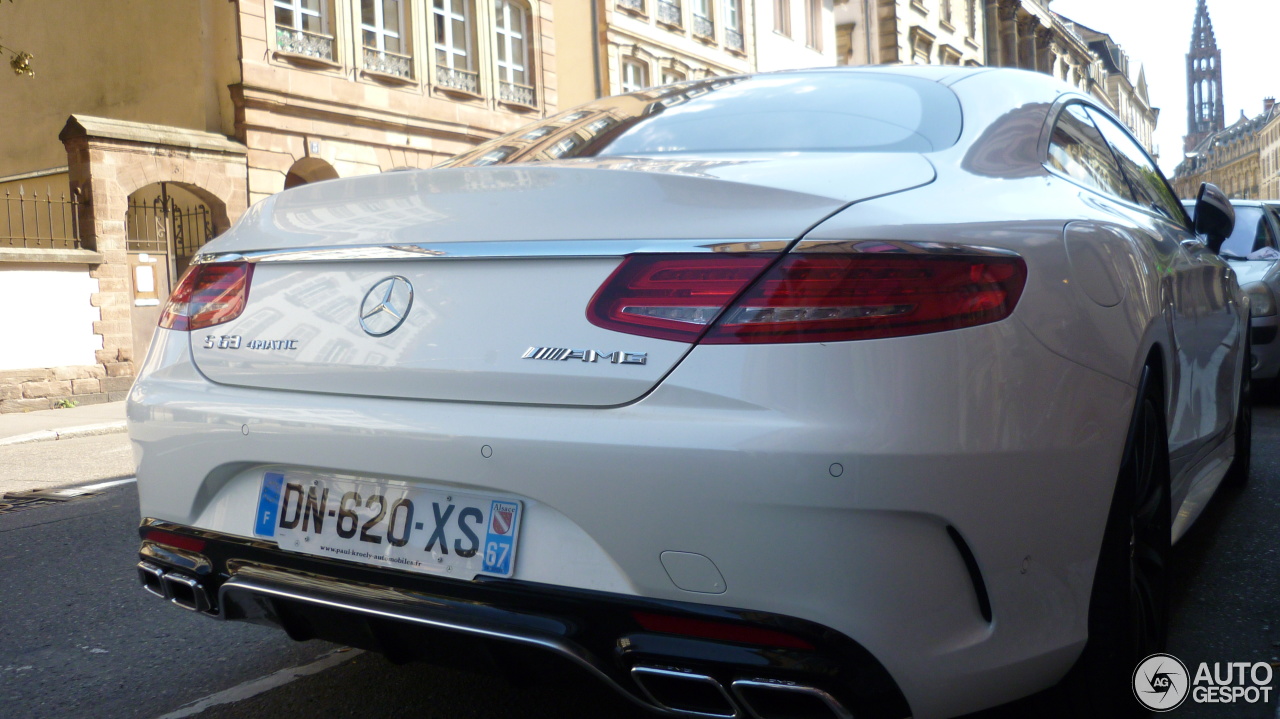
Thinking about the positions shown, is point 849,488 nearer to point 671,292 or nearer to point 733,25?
point 671,292

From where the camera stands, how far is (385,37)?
18.5m

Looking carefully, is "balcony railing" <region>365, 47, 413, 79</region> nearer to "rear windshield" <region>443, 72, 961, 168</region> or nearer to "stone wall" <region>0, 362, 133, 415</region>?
"stone wall" <region>0, 362, 133, 415</region>

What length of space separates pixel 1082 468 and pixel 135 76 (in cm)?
1793

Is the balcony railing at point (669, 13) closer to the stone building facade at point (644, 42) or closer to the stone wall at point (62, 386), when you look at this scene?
the stone building facade at point (644, 42)

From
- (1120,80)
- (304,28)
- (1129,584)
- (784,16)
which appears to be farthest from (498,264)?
(1120,80)

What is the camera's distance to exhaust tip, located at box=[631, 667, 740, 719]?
1782 mm

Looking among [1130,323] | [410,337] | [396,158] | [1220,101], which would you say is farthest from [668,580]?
[1220,101]

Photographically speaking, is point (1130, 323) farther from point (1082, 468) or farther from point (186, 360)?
point (186, 360)

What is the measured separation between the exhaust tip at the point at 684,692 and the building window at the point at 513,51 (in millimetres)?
19720

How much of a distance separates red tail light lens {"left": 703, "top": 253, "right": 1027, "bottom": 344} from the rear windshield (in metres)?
0.55

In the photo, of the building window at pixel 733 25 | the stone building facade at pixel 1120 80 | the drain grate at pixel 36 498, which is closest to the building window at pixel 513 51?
the building window at pixel 733 25

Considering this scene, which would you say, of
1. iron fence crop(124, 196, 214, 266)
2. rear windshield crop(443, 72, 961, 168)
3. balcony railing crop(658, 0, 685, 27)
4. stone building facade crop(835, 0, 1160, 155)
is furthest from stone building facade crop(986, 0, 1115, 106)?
rear windshield crop(443, 72, 961, 168)

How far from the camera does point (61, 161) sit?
19.0m

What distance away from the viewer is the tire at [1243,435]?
454cm
